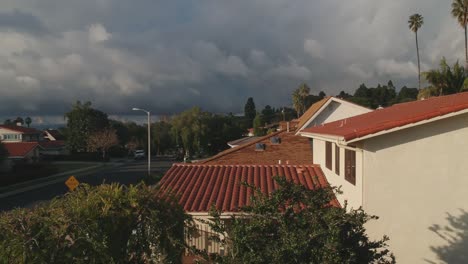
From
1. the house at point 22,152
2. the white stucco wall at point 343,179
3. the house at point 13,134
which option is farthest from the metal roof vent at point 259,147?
the house at point 13,134

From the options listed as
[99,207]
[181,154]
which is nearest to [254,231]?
[99,207]

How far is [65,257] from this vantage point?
6.06 m

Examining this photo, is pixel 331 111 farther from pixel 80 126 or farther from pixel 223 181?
pixel 80 126

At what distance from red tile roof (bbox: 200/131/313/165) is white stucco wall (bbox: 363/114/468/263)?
53.5 ft

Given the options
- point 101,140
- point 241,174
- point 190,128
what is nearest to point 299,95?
point 190,128

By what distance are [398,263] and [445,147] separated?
263 cm

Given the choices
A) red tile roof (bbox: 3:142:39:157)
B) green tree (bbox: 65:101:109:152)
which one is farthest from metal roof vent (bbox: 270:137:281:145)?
green tree (bbox: 65:101:109:152)

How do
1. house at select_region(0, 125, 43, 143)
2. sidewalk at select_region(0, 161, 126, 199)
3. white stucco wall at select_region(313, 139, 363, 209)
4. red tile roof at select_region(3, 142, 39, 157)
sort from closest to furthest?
1. white stucco wall at select_region(313, 139, 363, 209)
2. sidewalk at select_region(0, 161, 126, 199)
3. red tile roof at select_region(3, 142, 39, 157)
4. house at select_region(0, 125, 43, 143)

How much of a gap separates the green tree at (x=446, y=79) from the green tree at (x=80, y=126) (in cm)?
6663

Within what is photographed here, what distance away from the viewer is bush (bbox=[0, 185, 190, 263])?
19.5 feet

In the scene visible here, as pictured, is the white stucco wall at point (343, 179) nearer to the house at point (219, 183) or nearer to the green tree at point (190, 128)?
the house at point (219, 183)

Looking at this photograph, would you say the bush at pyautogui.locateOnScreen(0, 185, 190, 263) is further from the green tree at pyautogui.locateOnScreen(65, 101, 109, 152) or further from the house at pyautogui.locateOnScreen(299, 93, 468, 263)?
the green tree at pyautogui.locateOnScreen(65, 101, 109, 152)

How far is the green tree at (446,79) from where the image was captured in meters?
27.4

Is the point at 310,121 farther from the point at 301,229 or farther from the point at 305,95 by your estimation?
the point at 305,95
